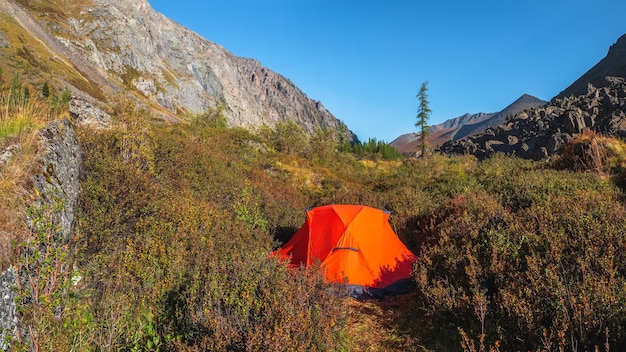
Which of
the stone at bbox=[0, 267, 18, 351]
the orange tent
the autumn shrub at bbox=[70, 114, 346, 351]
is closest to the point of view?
the stone at bbox=[0, 267, 18, 351]

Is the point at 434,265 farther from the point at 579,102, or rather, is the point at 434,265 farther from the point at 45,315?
the point at 579,102

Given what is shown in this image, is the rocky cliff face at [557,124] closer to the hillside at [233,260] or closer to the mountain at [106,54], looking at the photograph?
the hillside at [233,260]

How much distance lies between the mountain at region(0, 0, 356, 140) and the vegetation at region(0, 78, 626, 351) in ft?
114

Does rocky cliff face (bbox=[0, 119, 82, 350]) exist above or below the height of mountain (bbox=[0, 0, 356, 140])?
below

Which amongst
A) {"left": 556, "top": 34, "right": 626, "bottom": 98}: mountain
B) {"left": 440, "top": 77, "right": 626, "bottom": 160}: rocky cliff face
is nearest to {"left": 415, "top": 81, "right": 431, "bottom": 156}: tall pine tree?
{"left": 440, "top": 77, "right": 626, "bottom": 160}: rocky cliff face

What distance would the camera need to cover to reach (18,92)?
22.2 feet

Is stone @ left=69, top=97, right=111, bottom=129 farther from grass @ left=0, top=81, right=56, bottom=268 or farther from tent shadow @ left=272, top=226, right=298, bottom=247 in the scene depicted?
tent shadow @ left=272, top=226, right=298, bottom=247

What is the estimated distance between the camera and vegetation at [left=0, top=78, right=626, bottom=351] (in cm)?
369

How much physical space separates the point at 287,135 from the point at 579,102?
33821 millimetres

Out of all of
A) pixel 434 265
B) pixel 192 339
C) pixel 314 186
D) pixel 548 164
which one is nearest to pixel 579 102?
pixel 548 164

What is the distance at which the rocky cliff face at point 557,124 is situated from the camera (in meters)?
31.5

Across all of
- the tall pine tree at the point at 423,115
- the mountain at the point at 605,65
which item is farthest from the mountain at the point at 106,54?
→ the mountain at the point at 605,65

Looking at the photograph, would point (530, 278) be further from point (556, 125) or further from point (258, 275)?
point (556, 125)

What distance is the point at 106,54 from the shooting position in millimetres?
108812
